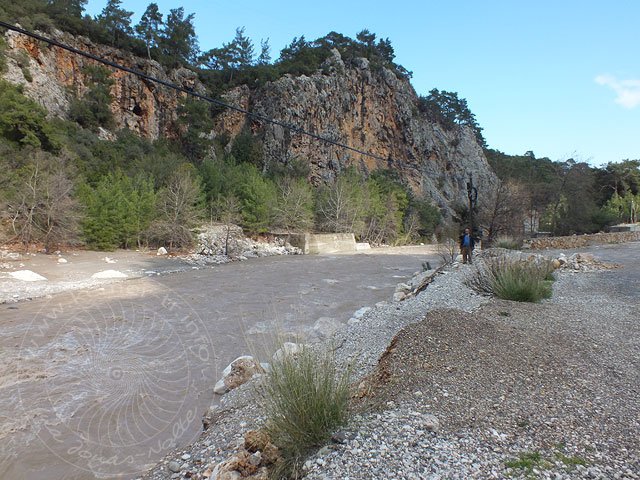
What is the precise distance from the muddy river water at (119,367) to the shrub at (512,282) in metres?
3.42

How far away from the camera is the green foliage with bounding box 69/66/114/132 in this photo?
1533 inches

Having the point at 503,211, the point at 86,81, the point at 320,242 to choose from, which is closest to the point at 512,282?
the point at 503,211

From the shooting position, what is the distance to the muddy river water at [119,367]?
430 centimetres

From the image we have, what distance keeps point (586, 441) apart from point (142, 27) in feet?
210

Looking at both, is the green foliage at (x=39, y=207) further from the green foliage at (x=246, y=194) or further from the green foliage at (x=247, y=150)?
the green foliage at (x=247, y=150)

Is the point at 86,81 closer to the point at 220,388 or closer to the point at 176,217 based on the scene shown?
the point at 176,217

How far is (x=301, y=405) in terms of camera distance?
3176mm

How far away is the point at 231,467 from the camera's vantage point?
113 inches

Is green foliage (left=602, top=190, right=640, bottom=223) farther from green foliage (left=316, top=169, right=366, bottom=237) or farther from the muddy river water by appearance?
the muddy river water

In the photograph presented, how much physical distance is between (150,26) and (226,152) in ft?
72.8

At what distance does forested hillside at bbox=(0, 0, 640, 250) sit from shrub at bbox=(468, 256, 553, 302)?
7234 mm

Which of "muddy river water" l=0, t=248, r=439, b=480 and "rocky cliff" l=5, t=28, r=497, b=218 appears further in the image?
"rocky cliff" l=5, t=28, r=497, b=218

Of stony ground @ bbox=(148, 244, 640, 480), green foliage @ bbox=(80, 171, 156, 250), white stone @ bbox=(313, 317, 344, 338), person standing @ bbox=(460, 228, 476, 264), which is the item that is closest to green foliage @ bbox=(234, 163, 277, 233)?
green foliage @ bbox=(80, 171, 156, 250)

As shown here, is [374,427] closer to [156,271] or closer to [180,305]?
[180,305]
